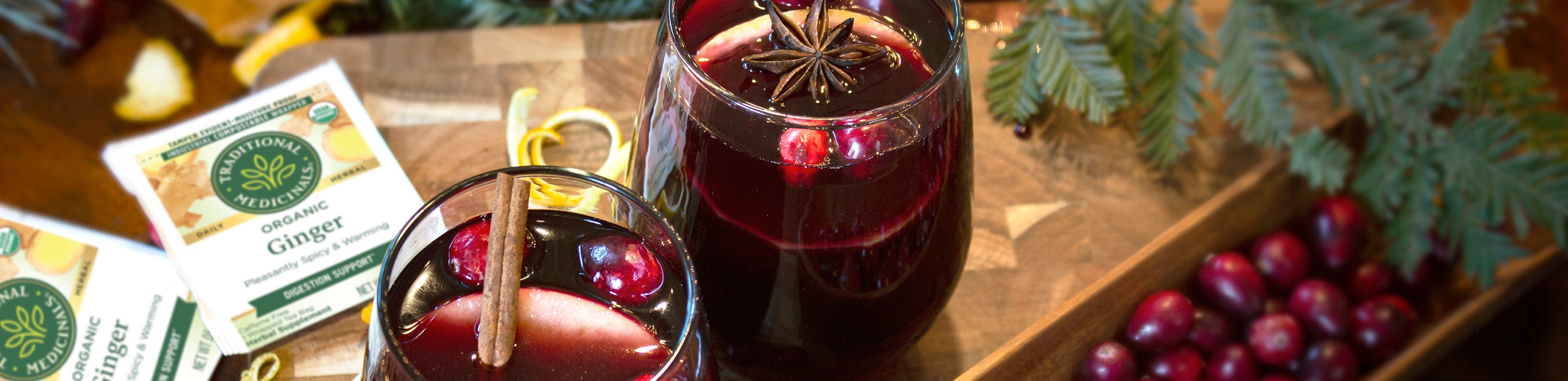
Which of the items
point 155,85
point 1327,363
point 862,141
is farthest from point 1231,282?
point 155,85

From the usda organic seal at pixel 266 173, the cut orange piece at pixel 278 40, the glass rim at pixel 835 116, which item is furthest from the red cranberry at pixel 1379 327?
the cut orange piece at pixel 278 40

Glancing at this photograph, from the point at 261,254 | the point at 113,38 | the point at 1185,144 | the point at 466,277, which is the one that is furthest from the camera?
the point at 113,38

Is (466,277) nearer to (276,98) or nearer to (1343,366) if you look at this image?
(276,98)

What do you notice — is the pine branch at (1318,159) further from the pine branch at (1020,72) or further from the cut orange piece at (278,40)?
the cut orange piece at (278,40)

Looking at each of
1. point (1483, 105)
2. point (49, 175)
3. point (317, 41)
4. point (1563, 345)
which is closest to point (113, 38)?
point (49, 175)

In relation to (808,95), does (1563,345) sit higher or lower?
lower

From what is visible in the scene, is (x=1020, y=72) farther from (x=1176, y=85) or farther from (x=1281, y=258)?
(x=1281, y=258)

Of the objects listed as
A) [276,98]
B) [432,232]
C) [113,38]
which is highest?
[432,232]
